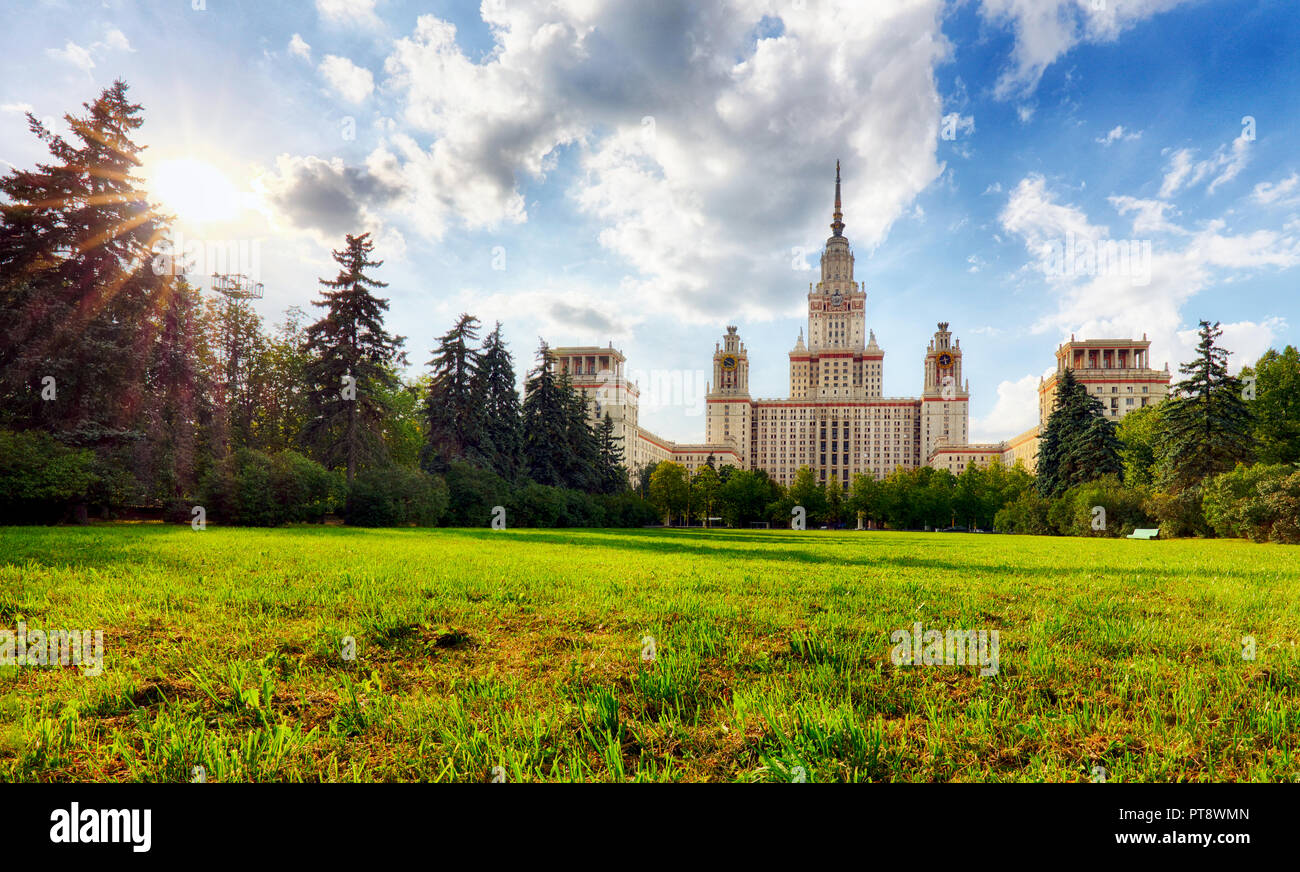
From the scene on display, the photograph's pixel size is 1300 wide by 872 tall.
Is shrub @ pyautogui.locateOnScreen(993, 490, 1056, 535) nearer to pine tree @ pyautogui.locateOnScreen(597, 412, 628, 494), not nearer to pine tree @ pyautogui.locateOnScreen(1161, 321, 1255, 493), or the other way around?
pine tree @ pyautogui.locateOnScreen(1161, 321, 1255, 493)

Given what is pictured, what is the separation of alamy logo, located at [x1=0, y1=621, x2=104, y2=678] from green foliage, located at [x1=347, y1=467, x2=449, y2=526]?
849 inches

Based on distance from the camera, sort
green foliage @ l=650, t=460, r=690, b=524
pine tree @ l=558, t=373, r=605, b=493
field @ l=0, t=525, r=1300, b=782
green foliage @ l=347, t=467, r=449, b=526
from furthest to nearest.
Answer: green foliage @ l=650, t=460, r=690, b=524 < pine tree @ l=558, t=373, r=605, b=493 < green foliage @ l=347, t=467, r=449, b=526 < field @ l=0, t=525, r=1300, b=782

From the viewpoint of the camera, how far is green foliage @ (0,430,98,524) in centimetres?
1566

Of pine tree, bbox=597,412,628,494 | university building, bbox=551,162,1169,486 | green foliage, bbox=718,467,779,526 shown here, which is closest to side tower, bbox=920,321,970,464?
university building, bbox=551,162,1169,486

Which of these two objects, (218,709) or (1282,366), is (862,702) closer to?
(218,709)

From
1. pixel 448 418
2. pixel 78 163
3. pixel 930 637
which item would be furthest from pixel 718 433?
pixel 930 637

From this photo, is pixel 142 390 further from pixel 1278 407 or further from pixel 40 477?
pixel 1278 407

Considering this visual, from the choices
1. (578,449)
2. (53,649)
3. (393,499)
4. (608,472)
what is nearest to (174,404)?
(393,499)

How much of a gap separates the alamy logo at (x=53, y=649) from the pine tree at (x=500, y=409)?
3200cm

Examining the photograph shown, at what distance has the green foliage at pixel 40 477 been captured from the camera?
1566cm

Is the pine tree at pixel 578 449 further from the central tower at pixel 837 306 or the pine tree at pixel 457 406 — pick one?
the central tower at pixel 837 306

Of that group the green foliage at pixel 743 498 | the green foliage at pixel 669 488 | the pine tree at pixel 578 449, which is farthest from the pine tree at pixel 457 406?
the green foliage at pixel 743 498

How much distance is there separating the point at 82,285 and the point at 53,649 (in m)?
24.1

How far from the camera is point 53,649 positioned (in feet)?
11.9
